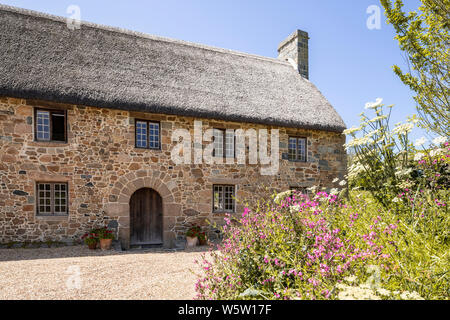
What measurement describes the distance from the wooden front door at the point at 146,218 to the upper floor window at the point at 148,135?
1.25m

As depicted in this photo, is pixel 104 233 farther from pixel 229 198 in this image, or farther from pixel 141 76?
pixel 141 76

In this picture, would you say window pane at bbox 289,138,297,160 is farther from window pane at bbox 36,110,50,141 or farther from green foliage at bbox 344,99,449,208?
window pane at bbox 36,110,50,141

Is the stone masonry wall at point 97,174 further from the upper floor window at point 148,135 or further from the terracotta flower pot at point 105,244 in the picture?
the terracotta flower pot at point 105,244

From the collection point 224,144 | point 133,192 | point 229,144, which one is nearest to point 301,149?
point 229,144

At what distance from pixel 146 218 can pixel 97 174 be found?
1.74 metres

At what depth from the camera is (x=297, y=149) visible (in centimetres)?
924

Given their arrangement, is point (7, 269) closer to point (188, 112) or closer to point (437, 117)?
point (188, 112)

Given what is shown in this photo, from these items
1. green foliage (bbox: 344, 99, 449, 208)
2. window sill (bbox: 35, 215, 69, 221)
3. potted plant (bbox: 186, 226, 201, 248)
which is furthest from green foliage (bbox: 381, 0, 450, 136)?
window sill (bbox: 35, 215, 69, 221)

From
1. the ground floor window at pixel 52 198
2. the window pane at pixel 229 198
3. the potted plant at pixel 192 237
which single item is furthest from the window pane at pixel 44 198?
the window pane at pixel 229 198

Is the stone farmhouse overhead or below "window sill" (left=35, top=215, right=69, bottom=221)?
overhead

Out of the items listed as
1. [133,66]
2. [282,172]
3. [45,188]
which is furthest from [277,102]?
[45,188]

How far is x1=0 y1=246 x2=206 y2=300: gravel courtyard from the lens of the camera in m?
3.64

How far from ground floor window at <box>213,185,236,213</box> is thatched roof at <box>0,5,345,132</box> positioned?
209 cm
